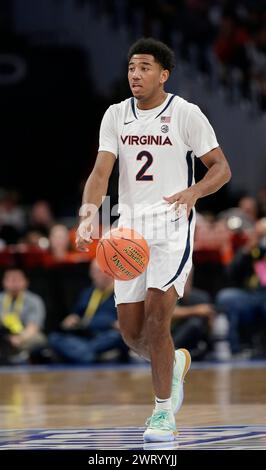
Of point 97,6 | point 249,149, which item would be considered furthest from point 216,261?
point 97,6

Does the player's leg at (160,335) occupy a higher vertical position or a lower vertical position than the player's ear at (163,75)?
lower

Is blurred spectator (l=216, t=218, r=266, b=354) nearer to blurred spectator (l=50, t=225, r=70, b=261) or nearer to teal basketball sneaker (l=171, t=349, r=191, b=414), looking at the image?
blurred spectator (l=50, t=225, r=70, b=261)

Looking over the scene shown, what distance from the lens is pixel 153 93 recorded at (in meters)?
7.07

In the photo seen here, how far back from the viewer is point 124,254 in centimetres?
667

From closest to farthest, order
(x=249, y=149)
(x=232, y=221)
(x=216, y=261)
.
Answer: (x=216, y=261)
(x=232, y=221)
(x=249, y=149)

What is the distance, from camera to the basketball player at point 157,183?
6.88 m

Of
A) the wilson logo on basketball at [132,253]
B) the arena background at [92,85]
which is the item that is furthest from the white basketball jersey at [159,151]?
the arena background at [92,85]

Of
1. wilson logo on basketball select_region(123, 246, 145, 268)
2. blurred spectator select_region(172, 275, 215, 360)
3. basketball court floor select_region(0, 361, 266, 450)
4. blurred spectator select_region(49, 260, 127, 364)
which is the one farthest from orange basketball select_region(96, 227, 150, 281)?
blurred spectator select_region(49, 260, 127, 364)

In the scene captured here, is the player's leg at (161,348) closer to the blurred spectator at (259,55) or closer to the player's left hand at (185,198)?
the player's left hand at (185,198)

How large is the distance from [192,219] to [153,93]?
802mm

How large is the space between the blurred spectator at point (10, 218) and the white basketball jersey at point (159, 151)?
9.88m

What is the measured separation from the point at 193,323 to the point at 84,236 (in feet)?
23.0

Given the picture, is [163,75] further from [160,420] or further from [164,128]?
[160,420]

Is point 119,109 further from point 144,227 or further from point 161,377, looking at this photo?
point 161,377
